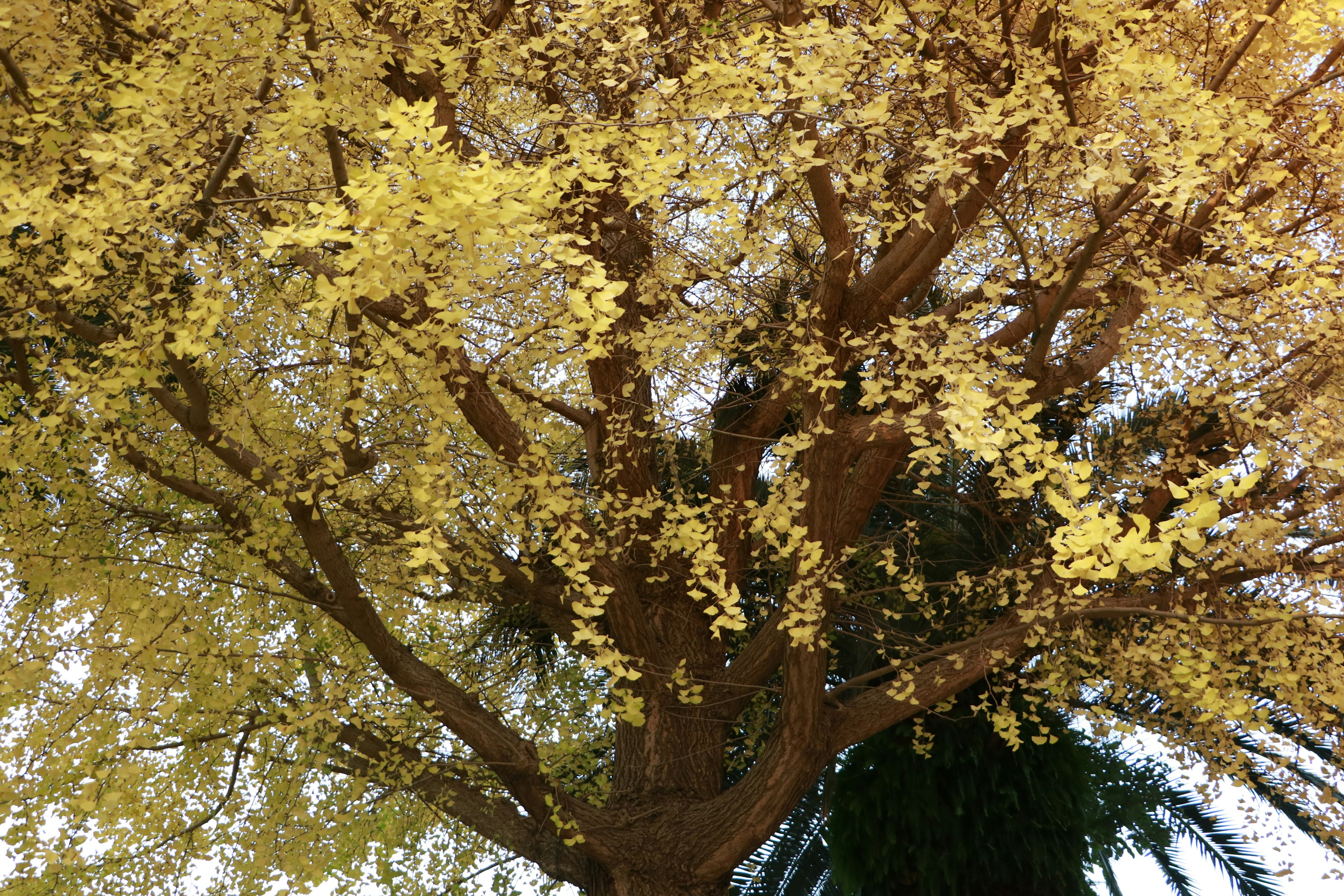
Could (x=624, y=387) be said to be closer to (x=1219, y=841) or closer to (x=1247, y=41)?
(x=1247, y=41)

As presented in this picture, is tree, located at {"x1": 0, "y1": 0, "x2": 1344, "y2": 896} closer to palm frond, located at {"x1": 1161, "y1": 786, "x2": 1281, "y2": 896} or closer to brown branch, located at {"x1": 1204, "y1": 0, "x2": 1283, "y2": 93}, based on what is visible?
brown branch, located at {"x1": 1204, "y1": 0, "x2": 1283, "y2": 93}

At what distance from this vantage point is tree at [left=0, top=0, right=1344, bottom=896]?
3705 millimetres

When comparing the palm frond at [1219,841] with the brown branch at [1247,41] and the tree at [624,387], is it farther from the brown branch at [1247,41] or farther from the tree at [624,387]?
the brown branch at [1247,41]

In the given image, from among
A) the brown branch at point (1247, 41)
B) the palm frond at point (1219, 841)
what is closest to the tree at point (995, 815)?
the palm frond at point (1219, 841)

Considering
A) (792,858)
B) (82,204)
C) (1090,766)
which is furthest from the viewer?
(792,858)

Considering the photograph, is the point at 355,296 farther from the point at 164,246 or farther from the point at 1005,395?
the point at 1005,395

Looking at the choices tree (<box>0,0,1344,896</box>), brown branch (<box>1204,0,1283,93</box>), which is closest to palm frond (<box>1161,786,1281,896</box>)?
tree (<box>0,0,1344,896</box>)

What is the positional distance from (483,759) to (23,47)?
4359 millimetres

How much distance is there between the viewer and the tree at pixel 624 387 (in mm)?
3705

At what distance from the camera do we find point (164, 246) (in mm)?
4422

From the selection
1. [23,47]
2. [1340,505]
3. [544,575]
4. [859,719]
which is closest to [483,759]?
[544,575]

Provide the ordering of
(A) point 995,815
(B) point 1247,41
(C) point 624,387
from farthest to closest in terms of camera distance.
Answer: (A) point 995,815
(C) point 624,387
(B) point 1247,41

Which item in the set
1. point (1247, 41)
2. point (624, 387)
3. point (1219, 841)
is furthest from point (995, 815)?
point (1247, 41)

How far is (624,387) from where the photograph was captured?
584cm
